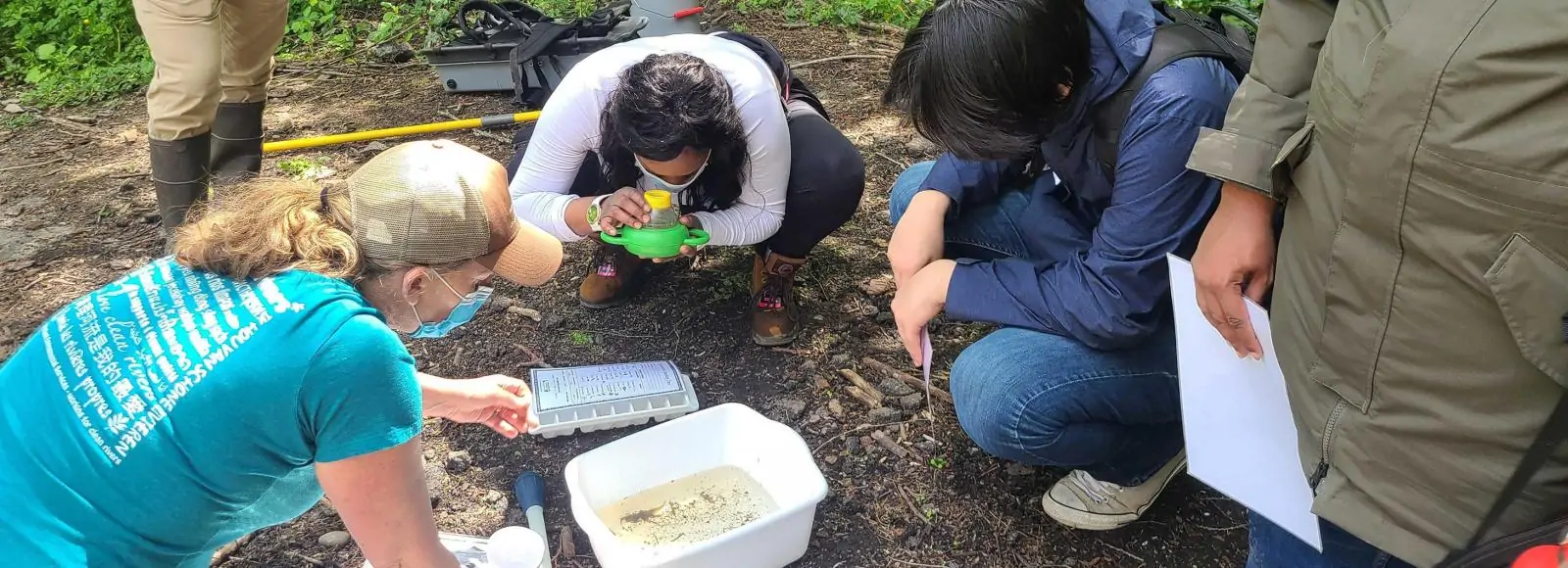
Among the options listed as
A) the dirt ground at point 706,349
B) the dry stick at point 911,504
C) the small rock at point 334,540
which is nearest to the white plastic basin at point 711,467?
the dirt ground at point 706,349

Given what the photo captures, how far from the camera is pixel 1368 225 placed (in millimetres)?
1118

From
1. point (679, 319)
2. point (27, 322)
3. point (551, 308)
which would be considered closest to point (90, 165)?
point (27, 322)

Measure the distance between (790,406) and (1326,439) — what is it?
130cm

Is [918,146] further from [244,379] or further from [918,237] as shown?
[244,379]

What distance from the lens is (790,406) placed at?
2.34 metres

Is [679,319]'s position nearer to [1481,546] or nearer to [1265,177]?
[1265,177]

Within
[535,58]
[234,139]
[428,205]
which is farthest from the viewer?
[535,58]

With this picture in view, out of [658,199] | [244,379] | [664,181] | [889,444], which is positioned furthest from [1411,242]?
[664,181]

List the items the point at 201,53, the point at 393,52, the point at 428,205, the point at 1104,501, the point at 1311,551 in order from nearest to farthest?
the point at 428,205 → the point at 1311,551 → the point at 1104,501 → the point at 201,53 → the point at 393,52

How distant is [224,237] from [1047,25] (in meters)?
1.24

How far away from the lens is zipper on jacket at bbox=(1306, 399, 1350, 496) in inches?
47.9

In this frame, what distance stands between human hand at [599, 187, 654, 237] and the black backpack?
104 cm

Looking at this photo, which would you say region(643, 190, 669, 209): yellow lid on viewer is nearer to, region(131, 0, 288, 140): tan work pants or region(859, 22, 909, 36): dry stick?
region(131, 0, 288, 140): tan work pants

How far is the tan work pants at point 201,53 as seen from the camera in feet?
8.57
